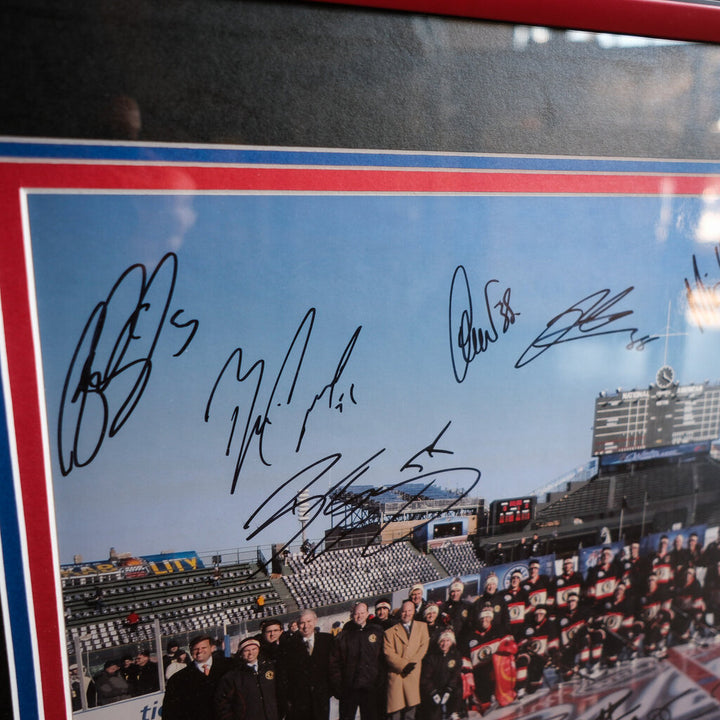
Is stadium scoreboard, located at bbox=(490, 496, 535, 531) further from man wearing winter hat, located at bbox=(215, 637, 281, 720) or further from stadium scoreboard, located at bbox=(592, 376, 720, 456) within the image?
man wearing winter hat, located at bbox=(215, 637, 281, 720)

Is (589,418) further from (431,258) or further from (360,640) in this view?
(360,640)

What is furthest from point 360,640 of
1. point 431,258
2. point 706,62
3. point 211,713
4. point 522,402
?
point 706,62

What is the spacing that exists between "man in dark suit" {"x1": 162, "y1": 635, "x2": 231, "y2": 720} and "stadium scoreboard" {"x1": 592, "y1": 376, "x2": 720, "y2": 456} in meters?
0.59

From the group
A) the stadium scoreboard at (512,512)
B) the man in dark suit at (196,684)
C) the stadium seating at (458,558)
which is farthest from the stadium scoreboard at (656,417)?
the man in dark suit at (196,684)

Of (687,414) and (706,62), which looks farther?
(687,414)

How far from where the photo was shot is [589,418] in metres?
0.85

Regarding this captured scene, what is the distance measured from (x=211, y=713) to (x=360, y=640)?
206mm

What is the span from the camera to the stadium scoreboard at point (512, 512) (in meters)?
0.83

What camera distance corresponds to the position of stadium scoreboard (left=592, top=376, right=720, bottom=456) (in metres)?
0.86
